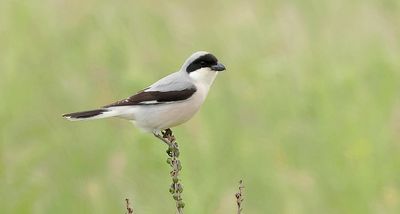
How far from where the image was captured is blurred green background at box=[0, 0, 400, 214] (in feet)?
22.8

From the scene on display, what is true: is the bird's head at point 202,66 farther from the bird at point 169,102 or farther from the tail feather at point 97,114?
the tail feather at point 97,114

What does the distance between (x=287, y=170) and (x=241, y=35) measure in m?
1.55

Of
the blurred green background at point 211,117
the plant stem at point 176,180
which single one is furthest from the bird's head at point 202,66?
the blurred green background at point 211,117

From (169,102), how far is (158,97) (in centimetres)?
7

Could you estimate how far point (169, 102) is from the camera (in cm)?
509

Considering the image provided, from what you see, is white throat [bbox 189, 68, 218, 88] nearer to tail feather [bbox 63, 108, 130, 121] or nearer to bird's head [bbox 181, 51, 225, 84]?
bird's head [bbox 181, 51, 225, 84]

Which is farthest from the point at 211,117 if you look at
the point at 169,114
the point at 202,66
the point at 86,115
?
the point at 86,115

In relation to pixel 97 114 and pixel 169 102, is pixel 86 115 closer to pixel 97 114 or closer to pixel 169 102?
pixel 97 114

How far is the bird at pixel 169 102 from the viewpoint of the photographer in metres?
4.98

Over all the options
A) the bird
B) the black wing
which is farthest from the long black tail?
the black wing

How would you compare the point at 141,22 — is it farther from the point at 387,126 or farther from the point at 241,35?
the point at 387,126

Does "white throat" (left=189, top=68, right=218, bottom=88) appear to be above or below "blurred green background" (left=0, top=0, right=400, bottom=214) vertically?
below

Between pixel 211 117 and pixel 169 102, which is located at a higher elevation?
pixel 211 117

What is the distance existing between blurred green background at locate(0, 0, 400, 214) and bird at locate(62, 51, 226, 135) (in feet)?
4.76
